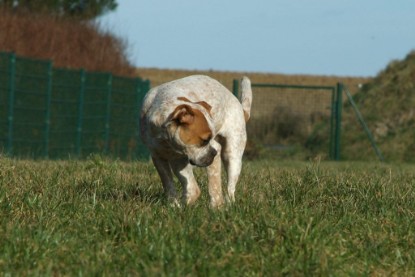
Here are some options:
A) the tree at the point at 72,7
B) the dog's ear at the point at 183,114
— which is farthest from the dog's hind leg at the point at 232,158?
the tree at the point at 72,7

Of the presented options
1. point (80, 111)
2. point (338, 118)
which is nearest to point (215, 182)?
point (80, 111)

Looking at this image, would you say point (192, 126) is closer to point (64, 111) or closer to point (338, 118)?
point (64, 111)

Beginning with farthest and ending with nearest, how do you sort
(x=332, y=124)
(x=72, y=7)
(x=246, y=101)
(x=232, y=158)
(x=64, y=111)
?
(x=72, y=7)
(x=332, y=124)
(x=64, y=111)
(x=246, y=101)
(x=232, y=158)

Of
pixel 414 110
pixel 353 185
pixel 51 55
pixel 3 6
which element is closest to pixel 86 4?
pixel 3 6

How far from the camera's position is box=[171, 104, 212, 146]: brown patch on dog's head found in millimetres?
6582

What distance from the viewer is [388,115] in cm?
2769

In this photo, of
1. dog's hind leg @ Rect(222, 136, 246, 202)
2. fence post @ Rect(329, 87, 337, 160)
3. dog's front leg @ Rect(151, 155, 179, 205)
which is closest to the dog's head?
dog's front leg @ Rect(151, 155, 179, 205)

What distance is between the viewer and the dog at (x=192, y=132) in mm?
6676

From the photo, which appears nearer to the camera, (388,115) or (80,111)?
(80,111)

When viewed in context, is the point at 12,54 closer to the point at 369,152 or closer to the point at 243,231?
the point at 369,152

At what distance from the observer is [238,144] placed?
297 inches

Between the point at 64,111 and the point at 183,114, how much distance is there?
44.1 ft

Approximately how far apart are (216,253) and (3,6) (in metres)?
23.0

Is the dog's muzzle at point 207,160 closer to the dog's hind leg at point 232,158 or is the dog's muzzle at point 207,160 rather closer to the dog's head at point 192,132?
the dog's head at point 192,132
